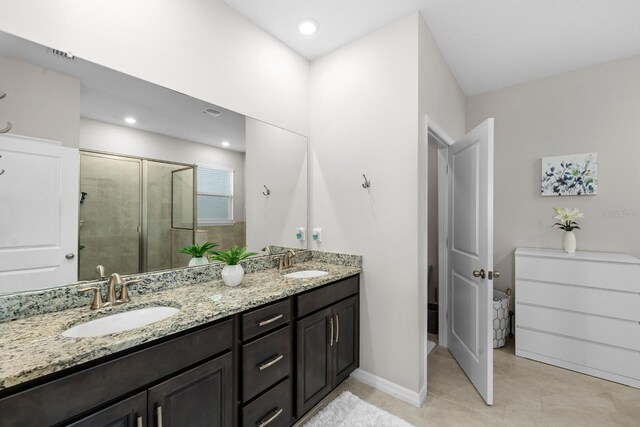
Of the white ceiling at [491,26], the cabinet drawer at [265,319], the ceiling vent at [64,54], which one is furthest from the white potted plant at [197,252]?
the white ceiling at [491,26]

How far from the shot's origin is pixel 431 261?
11.5 feet

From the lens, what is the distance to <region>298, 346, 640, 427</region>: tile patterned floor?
1.84 meters

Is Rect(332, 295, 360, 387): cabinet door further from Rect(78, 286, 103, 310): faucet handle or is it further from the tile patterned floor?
Rect(78, 286, 103, 310): faucet handle

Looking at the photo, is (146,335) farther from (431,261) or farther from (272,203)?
(431,261)

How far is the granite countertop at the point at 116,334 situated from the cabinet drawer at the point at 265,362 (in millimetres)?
217

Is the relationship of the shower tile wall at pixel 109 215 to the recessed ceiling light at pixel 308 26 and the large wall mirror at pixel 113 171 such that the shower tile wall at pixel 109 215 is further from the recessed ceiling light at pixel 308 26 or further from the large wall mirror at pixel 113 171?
the recessed ceiling light at pixel 308 26

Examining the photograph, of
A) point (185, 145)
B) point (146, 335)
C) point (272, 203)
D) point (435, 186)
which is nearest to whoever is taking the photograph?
point (146, 335)

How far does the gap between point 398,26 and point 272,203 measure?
1.67 meters

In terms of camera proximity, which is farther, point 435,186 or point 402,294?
point 435,186

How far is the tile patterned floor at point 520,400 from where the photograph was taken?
6.05ft

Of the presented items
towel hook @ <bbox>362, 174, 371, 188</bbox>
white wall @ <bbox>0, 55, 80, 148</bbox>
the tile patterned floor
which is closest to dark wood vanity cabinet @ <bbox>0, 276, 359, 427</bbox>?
the tile patterned floor

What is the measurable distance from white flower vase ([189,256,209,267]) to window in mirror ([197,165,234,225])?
23 centimetres

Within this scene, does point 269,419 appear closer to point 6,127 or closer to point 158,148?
point 158,148

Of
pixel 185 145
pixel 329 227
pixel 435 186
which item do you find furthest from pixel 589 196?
pixel 185 145
